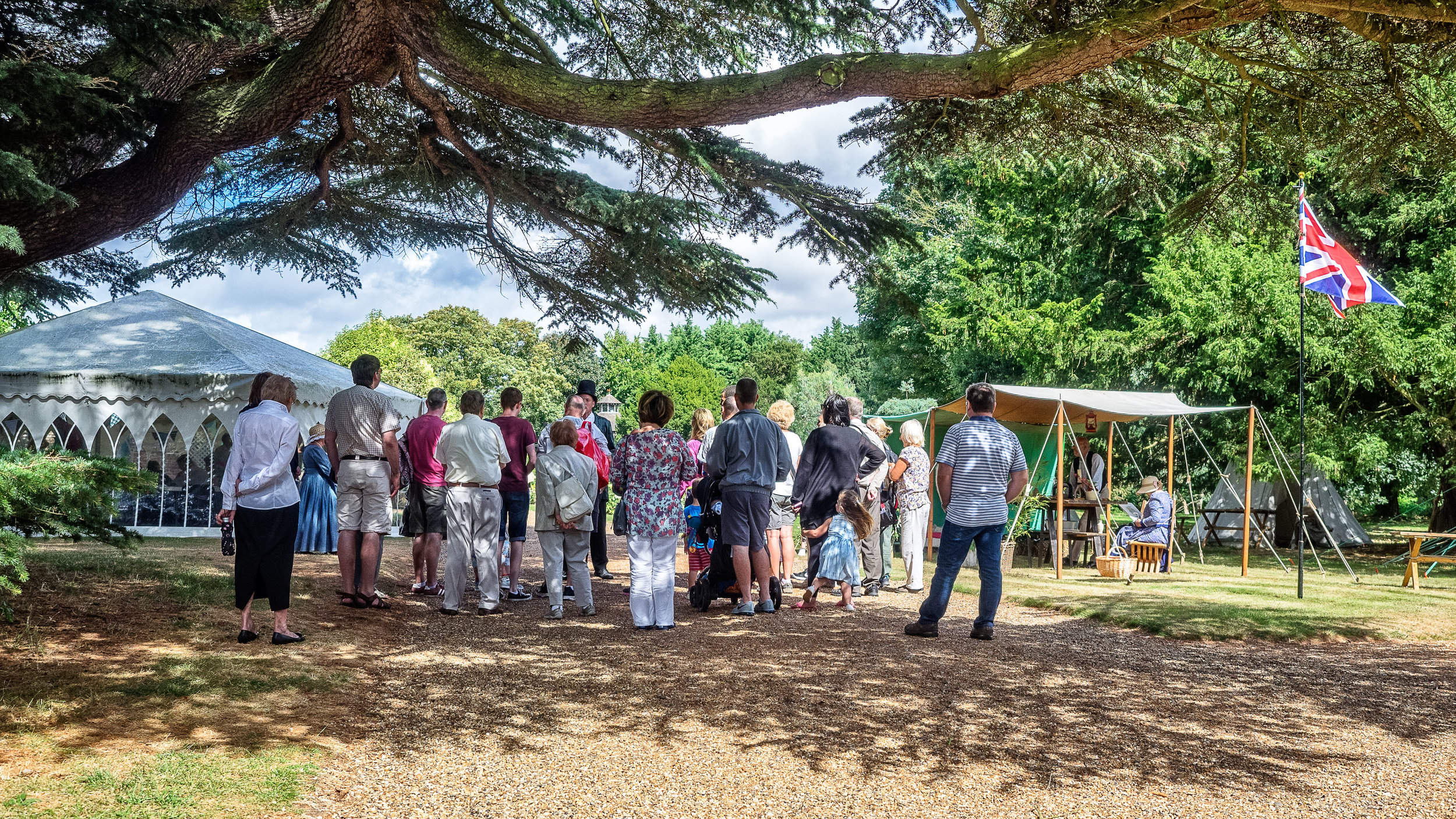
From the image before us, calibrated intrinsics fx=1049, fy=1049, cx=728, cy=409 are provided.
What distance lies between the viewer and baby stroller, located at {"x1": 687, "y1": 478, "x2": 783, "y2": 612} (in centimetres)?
851

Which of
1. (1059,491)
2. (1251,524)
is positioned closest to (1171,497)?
(1059,491)

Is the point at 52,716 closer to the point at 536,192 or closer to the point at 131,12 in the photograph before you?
the point at 131,12

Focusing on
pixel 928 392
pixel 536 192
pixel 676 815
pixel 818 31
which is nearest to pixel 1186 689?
pixel 676 815

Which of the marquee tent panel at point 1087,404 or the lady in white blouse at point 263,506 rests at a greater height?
the marquee tent panel at point 1087,404

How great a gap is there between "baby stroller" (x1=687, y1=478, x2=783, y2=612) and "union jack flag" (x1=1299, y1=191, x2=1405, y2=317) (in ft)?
23.5

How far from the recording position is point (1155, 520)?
44.4ft

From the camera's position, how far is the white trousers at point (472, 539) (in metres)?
Result: 8.15

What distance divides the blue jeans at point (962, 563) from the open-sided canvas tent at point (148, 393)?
9309mm

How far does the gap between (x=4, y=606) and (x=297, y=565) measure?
7.03m

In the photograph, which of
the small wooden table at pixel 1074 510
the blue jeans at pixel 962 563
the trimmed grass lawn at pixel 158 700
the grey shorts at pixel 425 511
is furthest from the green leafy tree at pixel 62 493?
the small wooden table at pixel 1074 510

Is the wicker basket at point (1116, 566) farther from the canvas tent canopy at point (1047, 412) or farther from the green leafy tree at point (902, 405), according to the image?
the green leafy tree at point (902, 405)

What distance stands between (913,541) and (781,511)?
5.69ft

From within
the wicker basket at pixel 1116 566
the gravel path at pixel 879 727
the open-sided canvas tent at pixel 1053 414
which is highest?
the open-sided canvas tent at pixel 1053 414

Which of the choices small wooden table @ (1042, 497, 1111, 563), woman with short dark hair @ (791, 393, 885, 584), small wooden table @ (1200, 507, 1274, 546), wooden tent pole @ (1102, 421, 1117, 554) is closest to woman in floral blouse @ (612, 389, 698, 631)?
woman with short dark hair @ (791, 393, 885, 584)
